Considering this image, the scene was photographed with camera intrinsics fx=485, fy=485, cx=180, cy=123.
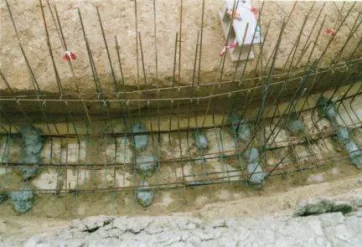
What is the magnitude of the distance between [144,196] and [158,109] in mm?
642

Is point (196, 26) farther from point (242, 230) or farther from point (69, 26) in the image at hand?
point (242, 230)

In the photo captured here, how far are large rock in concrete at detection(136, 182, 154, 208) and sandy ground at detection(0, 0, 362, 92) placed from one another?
0.75 m

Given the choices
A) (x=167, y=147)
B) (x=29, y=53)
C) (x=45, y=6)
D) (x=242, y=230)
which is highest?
(x=45, y=6)

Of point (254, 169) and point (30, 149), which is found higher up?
point (30, 149)

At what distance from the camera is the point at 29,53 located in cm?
350

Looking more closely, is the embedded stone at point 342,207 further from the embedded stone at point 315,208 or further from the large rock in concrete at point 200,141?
the large rock in concrete at point 200,141

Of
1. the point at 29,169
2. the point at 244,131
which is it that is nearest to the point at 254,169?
the point at 244,131

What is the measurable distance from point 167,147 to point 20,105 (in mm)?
1114

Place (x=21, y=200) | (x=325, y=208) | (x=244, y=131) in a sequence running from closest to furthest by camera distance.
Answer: (x=325, y=208) → (x=21, y=200) → (x=244, y=131)

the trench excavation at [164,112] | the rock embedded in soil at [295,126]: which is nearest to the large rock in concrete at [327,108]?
the trench excavation at [164,112]

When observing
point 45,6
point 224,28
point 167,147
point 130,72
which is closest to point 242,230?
point 167,147

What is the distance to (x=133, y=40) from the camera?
362 cm

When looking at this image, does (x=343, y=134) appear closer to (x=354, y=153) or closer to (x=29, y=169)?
(x=354, y=153)

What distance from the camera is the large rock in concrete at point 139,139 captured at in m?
3.66
